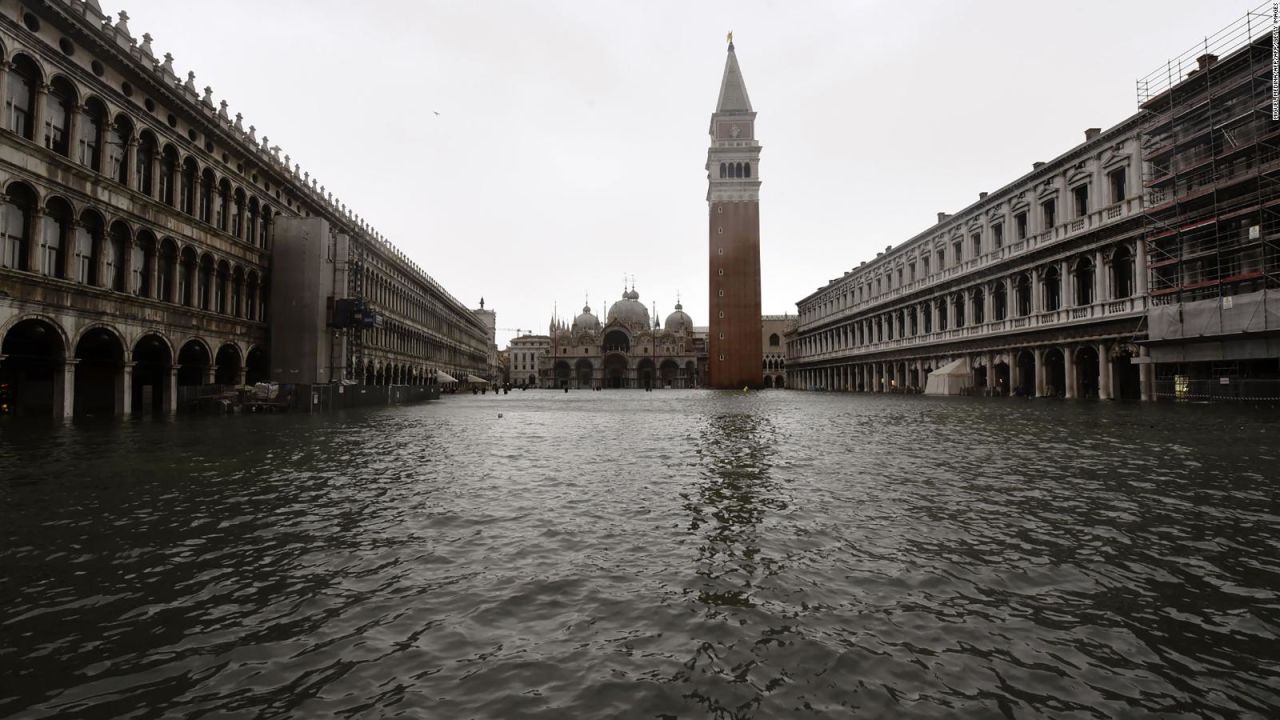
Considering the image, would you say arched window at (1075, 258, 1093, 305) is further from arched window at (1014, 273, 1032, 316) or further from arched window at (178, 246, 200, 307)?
arched window at (178, 246, 200, 307)

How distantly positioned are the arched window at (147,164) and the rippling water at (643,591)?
2028 centimetres

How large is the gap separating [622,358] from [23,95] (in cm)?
10609

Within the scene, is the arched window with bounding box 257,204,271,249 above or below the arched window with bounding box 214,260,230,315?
above

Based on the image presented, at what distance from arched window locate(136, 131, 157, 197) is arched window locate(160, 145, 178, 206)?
0.91m

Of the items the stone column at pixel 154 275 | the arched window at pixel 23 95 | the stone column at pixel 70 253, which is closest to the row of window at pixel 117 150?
the arched window at pixel 23 95

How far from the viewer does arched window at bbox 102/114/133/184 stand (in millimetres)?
23531

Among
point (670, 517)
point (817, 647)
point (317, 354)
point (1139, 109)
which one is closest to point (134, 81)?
point (317, 354)

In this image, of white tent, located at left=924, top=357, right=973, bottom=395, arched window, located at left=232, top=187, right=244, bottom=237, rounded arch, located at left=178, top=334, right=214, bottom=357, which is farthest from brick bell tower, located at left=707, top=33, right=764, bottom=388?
rounded arch, located at left=178, top=334, right=214, bottom=357

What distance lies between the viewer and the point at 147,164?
26000mm

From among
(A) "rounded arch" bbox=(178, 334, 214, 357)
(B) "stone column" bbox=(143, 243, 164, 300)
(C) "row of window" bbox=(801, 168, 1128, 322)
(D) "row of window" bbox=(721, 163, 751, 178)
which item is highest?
(D) "row of window" bbox=(721, 163, 751, 178)

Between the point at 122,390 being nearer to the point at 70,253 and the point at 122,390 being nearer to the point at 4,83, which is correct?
the point at 70,253

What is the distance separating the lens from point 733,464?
11992 mm

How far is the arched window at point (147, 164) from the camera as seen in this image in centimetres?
2565

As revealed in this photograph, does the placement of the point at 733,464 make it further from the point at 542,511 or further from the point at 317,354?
the point at 317,354
